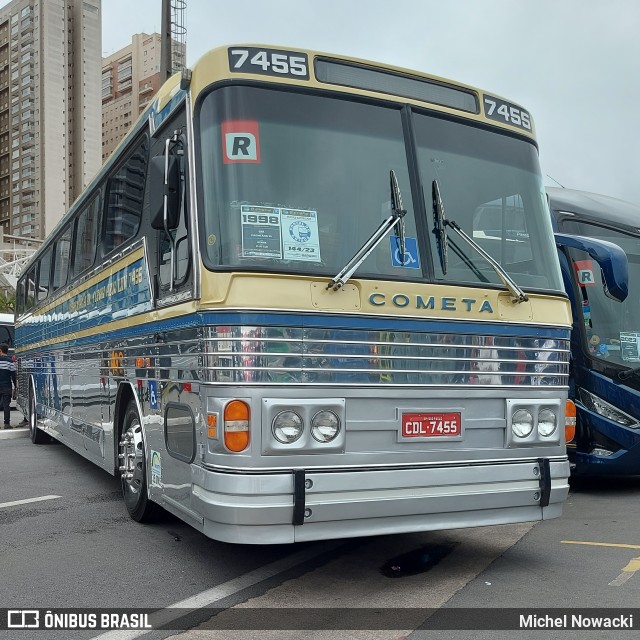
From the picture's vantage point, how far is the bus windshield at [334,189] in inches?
190

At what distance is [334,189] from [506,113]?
1.72 m

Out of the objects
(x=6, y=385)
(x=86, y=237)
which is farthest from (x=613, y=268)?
(x=6, y=385)

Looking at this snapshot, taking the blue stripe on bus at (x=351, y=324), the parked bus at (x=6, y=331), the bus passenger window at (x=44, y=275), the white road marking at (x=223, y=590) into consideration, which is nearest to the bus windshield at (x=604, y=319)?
the blue stripe on bus at (x=351, y=324)

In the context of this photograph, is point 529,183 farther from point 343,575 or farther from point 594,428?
point 594,428

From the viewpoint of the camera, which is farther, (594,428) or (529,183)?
(594,428)

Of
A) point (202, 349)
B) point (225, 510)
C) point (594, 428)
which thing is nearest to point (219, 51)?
point (202, 349)

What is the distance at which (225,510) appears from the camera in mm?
4582

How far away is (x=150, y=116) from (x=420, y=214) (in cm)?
237

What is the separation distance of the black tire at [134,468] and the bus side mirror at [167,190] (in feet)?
6.78

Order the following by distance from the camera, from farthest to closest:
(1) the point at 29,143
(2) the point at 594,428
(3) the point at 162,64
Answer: (1) the point at 29,143
(3) the point at 162,64
(2) the point at 594,428

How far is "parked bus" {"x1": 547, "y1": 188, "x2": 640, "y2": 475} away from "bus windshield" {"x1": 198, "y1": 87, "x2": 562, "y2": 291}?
3203mm

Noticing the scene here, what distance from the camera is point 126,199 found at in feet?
23.6

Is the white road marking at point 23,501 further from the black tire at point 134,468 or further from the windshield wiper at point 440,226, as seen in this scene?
the windshield wiper at point 440,226

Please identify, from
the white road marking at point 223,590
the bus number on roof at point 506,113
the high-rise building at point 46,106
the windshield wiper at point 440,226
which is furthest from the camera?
the high-rise building at point 46,106
